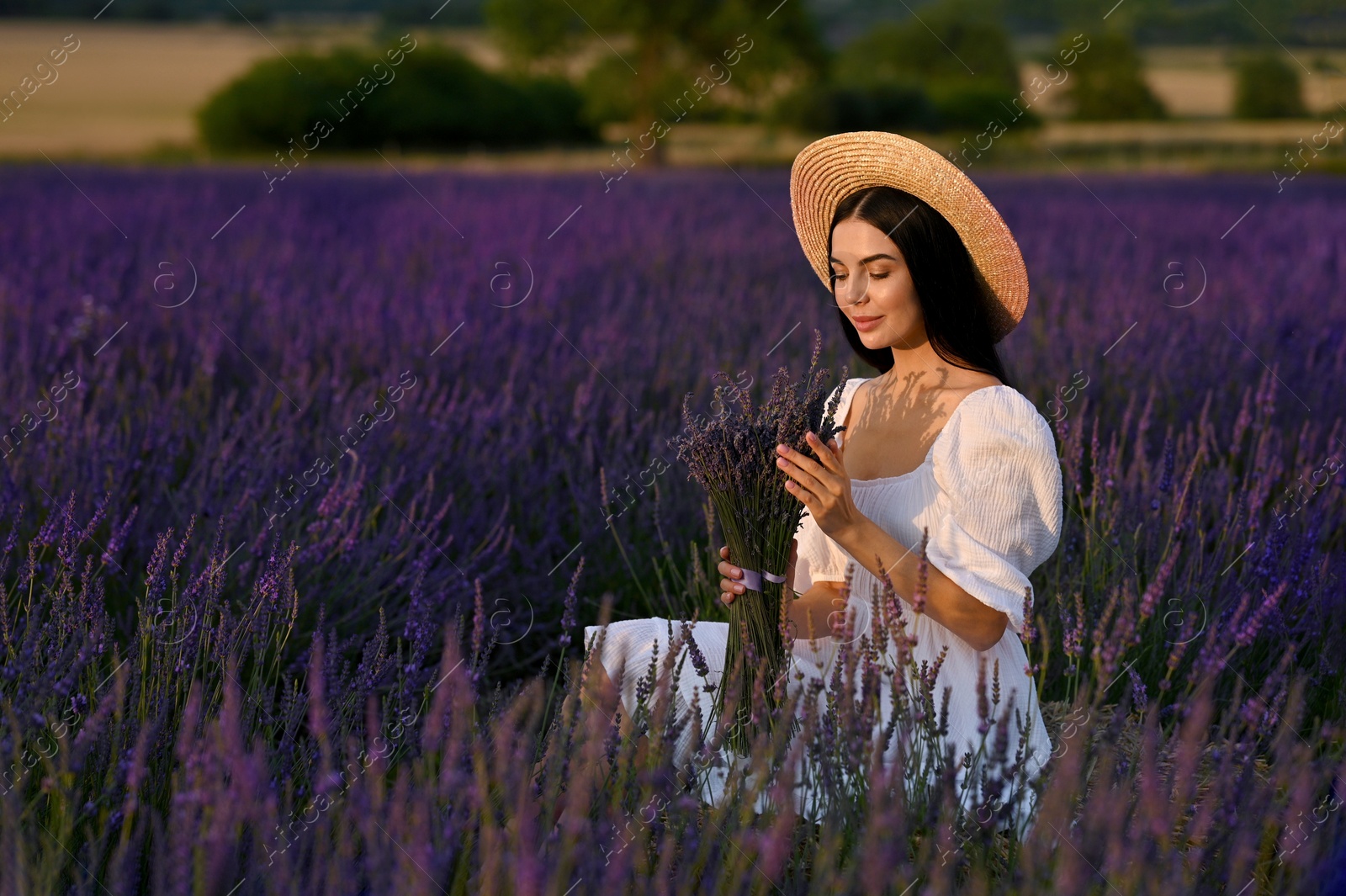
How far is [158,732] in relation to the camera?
1.66 meters

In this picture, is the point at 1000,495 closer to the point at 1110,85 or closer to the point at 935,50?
the point at 1110,85

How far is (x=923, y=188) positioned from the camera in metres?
1.93

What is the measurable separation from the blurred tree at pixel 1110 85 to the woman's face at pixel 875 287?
5585 centimetres

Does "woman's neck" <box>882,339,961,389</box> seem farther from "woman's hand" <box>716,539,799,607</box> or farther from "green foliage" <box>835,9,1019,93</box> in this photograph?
"green foliage" <box>835,9,1019,93</box>

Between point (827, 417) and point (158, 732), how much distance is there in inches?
40.9

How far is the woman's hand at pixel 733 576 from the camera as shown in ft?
5.94

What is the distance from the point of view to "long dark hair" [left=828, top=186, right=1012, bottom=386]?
77.2 inches

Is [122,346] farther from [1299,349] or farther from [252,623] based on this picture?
[1299,349]

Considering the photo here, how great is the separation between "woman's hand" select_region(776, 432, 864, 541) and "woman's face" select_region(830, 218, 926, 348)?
39 cm

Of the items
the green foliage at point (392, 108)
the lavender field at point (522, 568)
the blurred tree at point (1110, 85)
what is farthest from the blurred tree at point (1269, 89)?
the lavender field at point (522, 568)

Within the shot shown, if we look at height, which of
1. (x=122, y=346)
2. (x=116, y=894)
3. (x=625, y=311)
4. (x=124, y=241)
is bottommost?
(x=116, y=894)

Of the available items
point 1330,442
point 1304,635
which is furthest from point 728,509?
point 1330,442

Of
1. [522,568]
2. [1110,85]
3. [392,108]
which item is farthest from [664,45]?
[522,568]

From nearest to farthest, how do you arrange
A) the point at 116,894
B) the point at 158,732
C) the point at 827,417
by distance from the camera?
the point at 116,894 → the point at 158,732 → the point at 827,417
